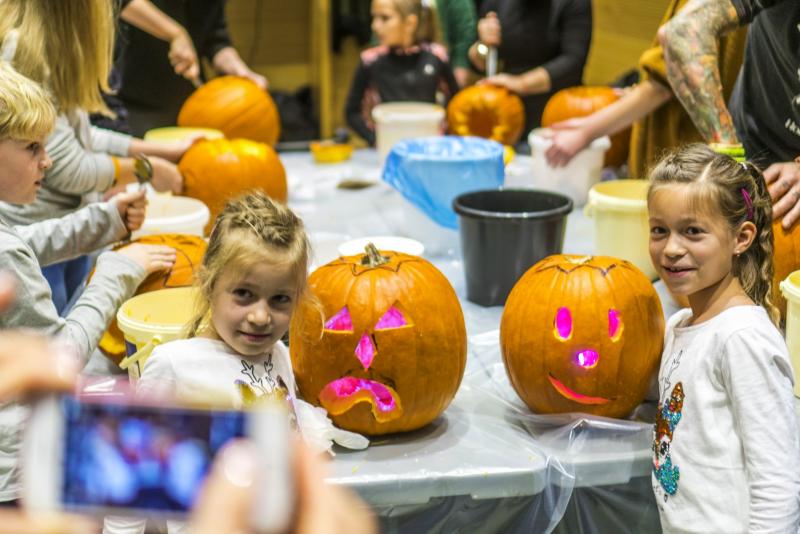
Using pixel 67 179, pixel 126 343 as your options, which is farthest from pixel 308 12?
pixel 126 343

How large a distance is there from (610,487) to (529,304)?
32cm

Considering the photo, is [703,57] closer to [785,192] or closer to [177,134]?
[785,192]

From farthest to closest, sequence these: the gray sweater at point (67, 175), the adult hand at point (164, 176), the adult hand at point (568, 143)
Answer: the adult hand at point (568, 143) → the adult hand at point (164, 176) → the gray sweater at point (67, 175)

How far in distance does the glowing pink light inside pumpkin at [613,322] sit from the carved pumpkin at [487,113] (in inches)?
73.5

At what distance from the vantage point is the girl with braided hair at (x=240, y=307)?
4.28 ft

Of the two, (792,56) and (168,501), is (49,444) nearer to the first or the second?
(168,501)

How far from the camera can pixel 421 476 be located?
1465 millimetres

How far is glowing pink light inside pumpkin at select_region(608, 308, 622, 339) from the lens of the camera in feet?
5.19

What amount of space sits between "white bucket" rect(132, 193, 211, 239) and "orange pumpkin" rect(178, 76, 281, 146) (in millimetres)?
679

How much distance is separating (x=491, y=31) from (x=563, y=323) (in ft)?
7.72

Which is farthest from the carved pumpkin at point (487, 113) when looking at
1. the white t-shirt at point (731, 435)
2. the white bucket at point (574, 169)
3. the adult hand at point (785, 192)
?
the white t-shirt at point (731, 435)

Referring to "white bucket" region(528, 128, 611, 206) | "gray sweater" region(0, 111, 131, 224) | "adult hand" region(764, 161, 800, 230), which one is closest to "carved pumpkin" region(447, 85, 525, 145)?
"white bucket" region(528, 128, 611, 206)

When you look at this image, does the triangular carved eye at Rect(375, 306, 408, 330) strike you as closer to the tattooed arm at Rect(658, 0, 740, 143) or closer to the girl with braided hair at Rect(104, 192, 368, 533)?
the girl with braided hair at Rect(104, 192, 368, 533)

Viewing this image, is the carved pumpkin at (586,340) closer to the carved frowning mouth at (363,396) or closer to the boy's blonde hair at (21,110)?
the carved frowning mouth at (363,396)
